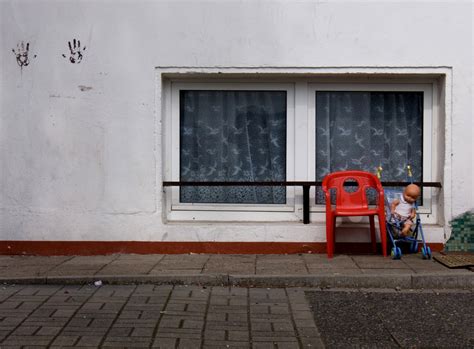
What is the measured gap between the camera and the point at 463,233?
735 centimetres

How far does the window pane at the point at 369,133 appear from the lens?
7789 mm

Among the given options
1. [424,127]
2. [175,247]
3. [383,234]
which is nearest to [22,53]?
[175,247]

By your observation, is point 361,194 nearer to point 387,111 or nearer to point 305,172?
point 305,172

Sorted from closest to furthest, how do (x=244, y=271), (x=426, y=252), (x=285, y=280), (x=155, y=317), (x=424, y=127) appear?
(x=155, y=317) < (x=285, y=280) < (x=244, y=271) < (x=426, y=252) < (x=424, y=127)

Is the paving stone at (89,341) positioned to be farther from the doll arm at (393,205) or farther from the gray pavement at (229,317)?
the doll arm at (393,205)

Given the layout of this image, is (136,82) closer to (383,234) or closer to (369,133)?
(369,133)

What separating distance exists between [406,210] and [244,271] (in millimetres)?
2254

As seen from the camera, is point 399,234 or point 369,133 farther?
point 369,133

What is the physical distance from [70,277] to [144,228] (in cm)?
145

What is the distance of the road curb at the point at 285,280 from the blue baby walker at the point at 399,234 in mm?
845

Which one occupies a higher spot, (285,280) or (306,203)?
(306,203)

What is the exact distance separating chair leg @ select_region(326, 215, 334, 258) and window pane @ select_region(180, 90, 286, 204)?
96 centimetres

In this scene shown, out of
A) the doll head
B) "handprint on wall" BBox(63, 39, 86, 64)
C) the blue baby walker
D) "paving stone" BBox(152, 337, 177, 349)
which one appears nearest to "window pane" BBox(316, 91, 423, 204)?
the blue baby walker

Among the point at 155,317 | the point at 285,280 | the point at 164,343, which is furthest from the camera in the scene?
the point at 285,280
